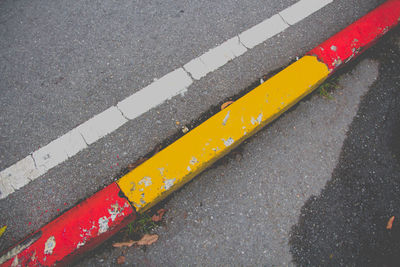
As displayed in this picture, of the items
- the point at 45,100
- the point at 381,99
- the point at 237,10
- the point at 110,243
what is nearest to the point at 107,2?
the point at 45,100

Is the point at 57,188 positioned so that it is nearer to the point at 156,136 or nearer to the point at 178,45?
the point at 156,136

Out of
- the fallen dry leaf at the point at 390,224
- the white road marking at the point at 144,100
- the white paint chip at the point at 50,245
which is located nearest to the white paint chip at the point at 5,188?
the white road marking at the point at 144,100

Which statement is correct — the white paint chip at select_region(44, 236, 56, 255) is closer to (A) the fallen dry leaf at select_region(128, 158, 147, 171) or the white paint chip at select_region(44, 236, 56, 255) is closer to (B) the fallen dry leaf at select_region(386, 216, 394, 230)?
(A) the fallen dry leaf at select_region(128, 158, 147, 171)

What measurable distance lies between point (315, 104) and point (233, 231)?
1425 millimetres

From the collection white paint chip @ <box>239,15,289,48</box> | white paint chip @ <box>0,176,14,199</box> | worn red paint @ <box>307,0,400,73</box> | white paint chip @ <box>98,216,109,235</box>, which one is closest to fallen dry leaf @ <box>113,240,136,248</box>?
white paint chip @ <box>98,216,109,235</box>

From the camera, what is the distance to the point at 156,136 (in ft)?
6.60

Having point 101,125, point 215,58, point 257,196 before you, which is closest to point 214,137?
point 257,196

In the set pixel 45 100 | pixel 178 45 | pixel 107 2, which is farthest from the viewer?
pixel 107 2

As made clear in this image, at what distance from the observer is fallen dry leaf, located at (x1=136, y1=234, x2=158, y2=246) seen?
1788 millimetres

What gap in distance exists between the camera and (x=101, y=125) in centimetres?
202

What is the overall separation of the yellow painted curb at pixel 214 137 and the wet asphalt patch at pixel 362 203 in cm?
72

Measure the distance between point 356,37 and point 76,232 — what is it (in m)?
2.83

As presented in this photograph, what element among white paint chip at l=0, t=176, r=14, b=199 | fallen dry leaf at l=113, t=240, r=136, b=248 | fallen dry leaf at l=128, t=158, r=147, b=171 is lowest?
fallen dry leaf at l=113, t=240, r=136, b=248

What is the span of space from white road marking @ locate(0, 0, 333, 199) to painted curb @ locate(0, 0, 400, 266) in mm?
528
